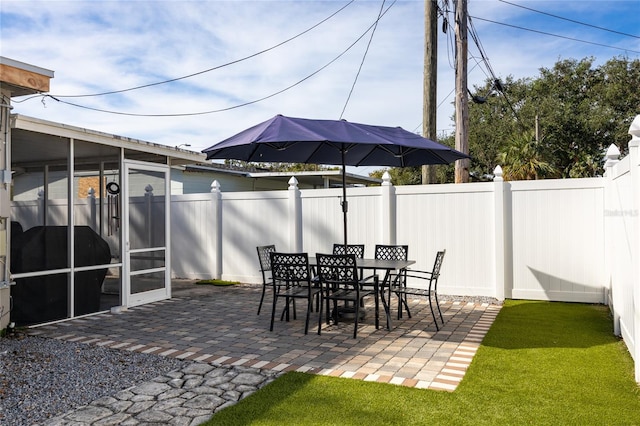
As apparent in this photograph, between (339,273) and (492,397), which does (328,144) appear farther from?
(492,397)

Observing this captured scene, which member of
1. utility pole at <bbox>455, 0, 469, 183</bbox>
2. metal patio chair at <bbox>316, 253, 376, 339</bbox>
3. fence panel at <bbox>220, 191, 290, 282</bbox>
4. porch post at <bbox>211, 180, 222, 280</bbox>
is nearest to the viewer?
metal patio chair at <bbox>316, 253, 376, 339</bbox>

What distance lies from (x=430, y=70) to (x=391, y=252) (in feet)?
12.0

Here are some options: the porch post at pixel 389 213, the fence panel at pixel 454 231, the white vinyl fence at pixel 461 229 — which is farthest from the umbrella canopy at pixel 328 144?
the white vinyl fence at pixel 461 229

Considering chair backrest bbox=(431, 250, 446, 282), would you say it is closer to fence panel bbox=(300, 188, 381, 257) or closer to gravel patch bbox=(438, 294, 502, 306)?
gravel patch bbox=(438, 294, 502, 306)

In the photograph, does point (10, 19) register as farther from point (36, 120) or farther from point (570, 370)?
point (570, 370)

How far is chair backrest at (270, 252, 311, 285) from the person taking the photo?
565 cm

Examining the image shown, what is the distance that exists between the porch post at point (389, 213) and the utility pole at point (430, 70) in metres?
1.24

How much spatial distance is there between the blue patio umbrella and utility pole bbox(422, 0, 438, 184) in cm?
168

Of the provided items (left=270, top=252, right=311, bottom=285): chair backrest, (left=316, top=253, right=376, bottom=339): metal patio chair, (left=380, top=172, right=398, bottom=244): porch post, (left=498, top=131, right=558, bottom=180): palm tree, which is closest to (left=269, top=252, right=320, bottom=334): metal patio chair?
(left=270, top=252, right=311, bottom=285): chair backrest

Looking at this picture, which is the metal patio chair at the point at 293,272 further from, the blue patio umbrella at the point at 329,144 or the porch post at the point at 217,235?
the porch post at the point at 217,235

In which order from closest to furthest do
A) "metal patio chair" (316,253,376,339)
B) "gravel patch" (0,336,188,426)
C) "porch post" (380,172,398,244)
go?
"gravel patch" (0,336,188,426), "metal patio chair" (316,253,376,339), "porch post" (380,172,398,244)

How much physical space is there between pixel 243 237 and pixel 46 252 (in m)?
4.03

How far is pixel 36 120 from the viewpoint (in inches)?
222

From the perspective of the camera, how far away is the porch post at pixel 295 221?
919 cm
